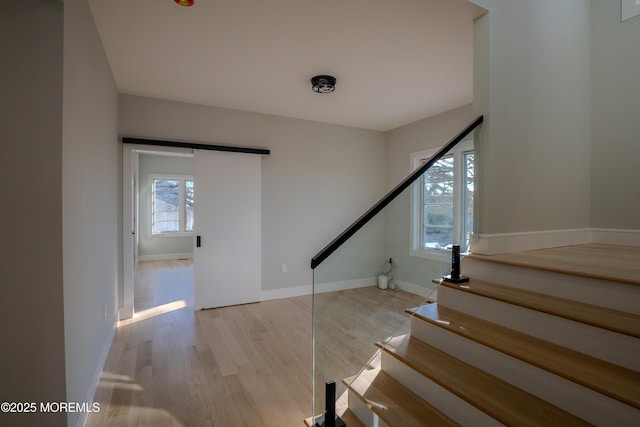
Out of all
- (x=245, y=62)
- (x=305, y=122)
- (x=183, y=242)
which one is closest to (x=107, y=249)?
(x=245, y=62)

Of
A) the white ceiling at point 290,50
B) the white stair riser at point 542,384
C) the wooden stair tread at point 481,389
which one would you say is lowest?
the wooden stair tread at point 481,389

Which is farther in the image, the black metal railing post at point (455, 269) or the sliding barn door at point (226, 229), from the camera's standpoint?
the sliding barn door at point (226, 229)

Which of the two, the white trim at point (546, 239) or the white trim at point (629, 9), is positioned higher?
the white trim at point (629, 9)

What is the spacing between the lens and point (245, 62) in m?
2.98

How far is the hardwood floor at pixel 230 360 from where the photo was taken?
195 centimetres

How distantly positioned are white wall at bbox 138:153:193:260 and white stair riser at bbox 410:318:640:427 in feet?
27.4

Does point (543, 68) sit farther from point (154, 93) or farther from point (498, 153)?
point (154, 93)

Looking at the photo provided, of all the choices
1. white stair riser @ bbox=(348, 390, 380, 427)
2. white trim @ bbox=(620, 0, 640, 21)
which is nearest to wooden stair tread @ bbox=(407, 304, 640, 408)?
white stair riser @ bbox=(348, 390, 380, 427)

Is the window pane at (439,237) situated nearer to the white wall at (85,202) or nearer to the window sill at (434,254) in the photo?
the window sill at (434,254)

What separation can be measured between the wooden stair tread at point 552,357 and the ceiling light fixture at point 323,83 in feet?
8.52

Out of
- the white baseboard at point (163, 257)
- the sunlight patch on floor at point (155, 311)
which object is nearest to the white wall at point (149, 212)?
the white baseboard at point (163, 257)

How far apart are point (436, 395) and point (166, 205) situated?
8.78 metres

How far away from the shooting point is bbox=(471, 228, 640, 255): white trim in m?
2.21

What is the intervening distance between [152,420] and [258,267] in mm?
2624
